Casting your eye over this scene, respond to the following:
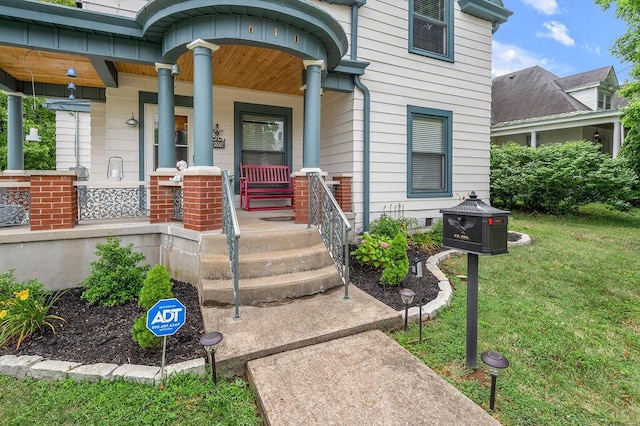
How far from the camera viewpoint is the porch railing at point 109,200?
4.41m

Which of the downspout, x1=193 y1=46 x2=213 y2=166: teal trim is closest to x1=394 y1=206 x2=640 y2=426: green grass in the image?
the downspout

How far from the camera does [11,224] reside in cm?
412

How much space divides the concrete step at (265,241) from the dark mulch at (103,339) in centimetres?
66

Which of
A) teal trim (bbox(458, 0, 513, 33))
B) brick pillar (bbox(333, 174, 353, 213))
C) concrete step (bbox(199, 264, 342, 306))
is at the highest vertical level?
teal trim (bbox(458, 0, 513, 33))

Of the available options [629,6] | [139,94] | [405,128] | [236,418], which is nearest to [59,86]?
[139,94]

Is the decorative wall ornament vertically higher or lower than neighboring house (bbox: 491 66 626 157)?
lower

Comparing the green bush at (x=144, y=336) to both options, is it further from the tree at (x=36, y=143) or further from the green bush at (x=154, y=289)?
the tree at (x=36, y=143)

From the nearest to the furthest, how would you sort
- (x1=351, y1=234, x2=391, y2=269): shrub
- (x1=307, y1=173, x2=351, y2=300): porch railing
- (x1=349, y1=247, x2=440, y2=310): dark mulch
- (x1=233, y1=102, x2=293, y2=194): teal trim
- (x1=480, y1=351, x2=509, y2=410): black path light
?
(x1=480, y1=351, x2=509, y2=410): black path light
(x1=349, y1=247, x2=440, y2=310): dark mulch
(x1=307, y1=173, x2=351, y2=300): porch railing
(x1=351, y1=234, x2=391, y2=269): shrub
(x1=233, y1=102, x2=293, y2=194): teal trim

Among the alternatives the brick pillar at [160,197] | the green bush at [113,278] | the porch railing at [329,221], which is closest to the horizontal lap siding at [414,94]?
the porch railing at [329,221]

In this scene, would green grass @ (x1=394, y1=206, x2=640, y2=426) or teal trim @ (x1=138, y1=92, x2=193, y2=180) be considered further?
teal trim @ (x1=138, y1=92, x2=193, y2=180)

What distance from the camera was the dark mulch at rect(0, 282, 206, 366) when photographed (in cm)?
262

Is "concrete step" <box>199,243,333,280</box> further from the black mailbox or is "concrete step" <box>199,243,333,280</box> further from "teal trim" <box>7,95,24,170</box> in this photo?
"teal trim" <box>7,95,24,170</box>

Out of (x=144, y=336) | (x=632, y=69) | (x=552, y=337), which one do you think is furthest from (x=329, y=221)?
(x=632, y=69)

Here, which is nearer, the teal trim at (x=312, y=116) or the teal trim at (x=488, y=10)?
the teal trim at (x=312, y=116)
